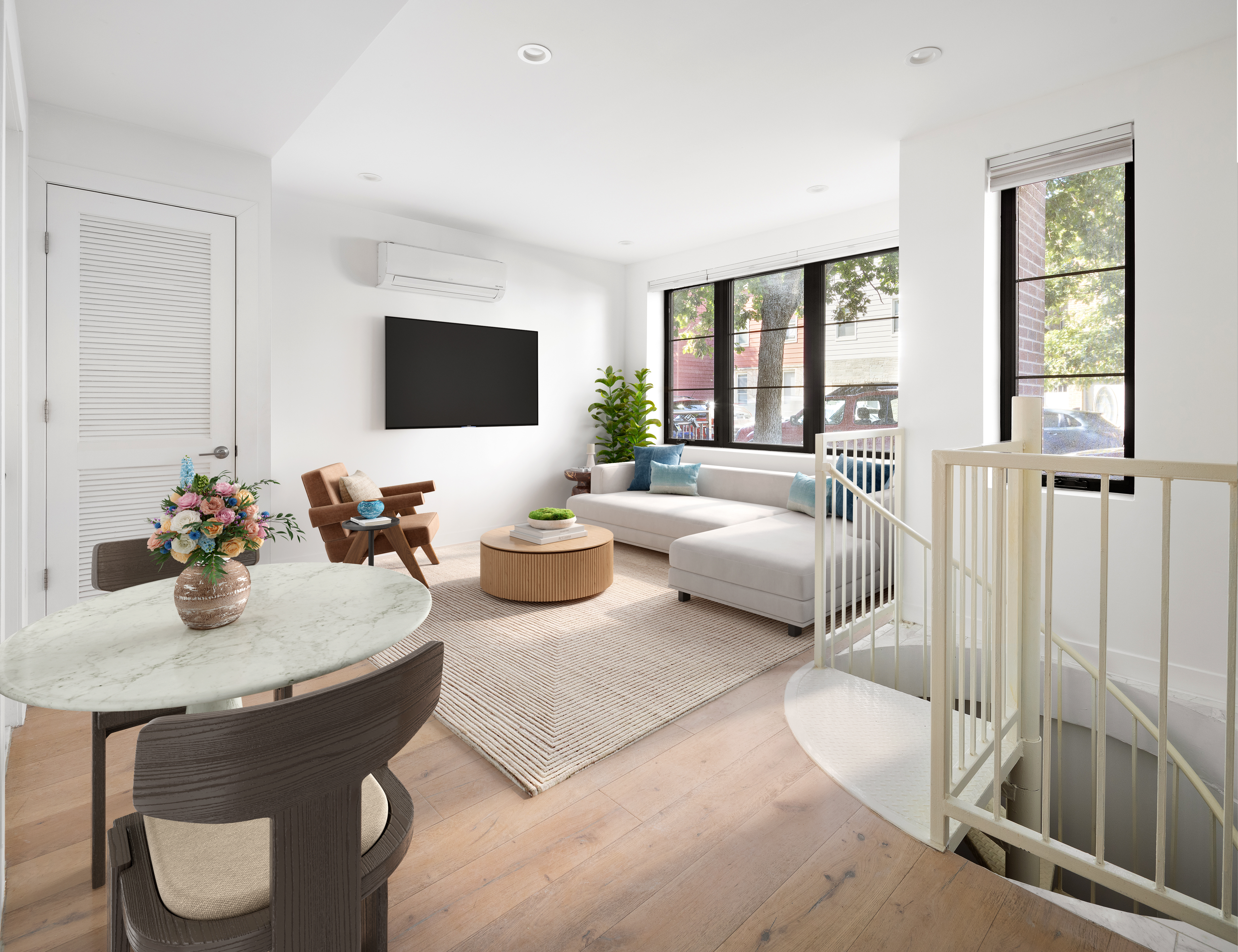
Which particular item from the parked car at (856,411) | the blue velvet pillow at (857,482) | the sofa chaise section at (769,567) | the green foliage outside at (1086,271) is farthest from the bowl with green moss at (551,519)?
the green foliage outside at (1086,271)

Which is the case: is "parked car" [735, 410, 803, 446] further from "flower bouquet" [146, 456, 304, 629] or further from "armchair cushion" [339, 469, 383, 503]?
"flower bouquet" [146, 456, 304, 629]

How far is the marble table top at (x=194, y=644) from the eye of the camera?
1022 mm

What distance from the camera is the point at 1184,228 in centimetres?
250

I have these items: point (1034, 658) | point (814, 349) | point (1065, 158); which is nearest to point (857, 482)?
point (814, 349)

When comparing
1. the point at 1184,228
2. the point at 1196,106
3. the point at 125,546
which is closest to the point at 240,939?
the point at 125,546

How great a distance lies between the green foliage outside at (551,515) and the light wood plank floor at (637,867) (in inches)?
68.2

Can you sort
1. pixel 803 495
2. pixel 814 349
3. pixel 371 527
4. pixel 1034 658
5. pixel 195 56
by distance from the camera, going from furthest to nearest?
pixel 814 349 → pixel 803 495 → pixel 371 527 → pixel 195 56 → pixel 1034 658

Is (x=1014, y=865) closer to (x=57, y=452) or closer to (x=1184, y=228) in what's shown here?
(x=1184, y=228)

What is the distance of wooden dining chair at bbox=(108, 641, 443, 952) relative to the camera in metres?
0.75

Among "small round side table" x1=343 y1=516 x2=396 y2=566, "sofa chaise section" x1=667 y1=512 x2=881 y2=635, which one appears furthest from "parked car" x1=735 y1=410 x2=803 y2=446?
"small round side table" x1=343 y1=516 x2=396 y2=566

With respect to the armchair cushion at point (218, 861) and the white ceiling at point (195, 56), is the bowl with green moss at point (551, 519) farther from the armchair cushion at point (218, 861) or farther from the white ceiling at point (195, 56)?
the armchair cushion at point (218, 861)

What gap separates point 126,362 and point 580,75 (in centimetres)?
245

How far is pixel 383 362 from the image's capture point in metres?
4.76

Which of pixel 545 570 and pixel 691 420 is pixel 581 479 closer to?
pixel 691 420
